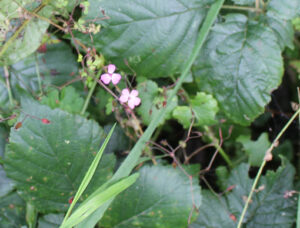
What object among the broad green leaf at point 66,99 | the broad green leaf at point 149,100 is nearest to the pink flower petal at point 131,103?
the broad green leaf at point 149,100

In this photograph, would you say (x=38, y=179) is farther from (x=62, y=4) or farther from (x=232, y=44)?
(x=232, y=44)

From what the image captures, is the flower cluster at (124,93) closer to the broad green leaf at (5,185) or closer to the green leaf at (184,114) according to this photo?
the green leaf at (184,114)

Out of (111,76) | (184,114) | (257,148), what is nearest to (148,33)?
(111,76)

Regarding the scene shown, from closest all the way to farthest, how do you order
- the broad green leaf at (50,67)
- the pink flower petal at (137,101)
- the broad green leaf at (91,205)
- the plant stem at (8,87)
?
the broad green leaf at (91,205) < the pink flower petal at (137,101) < the plant stem at (8,87) < the broad green leaf at (50,67)

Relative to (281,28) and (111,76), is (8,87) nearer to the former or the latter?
(111,76)

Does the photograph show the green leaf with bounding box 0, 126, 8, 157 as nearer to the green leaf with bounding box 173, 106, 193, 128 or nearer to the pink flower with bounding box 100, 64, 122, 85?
the pink flower with bounding box 100, 64, 122, 85
